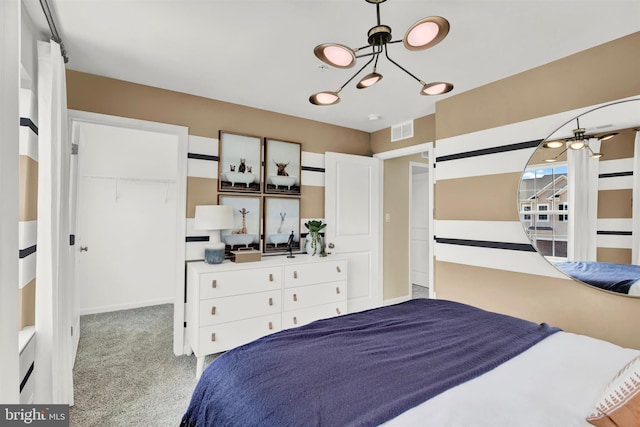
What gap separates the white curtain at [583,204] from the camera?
212 cm

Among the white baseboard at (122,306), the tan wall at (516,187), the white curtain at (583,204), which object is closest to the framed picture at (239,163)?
the tan wall at (516,187)

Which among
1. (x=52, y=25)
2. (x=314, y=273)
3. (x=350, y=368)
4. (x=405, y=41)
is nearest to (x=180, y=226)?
(x=314, y=273)

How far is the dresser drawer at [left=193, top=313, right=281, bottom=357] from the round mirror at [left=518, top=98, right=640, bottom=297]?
236 cm

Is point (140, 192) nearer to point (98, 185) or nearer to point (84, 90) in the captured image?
point (98, 185)

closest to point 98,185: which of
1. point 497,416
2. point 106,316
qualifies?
point 106,316

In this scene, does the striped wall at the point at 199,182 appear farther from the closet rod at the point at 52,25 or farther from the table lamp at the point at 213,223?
the closet rod at the point at 52,25

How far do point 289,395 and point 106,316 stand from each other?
3918mm

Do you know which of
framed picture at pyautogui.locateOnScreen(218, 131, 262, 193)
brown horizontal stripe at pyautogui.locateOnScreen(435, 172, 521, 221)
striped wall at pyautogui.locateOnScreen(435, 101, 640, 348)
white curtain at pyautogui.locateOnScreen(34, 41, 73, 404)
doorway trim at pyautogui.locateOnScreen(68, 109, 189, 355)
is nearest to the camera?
white curtain at pyautogui.locateOnScreen(34, 41, 73, 404)

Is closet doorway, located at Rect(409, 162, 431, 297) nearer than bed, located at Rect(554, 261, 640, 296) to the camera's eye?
No

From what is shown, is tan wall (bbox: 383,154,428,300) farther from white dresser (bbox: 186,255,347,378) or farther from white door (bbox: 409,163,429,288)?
white dresser (bbox: 186,255,347,378)

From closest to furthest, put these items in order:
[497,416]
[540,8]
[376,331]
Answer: [497,416] < [376,331] < [540,8]

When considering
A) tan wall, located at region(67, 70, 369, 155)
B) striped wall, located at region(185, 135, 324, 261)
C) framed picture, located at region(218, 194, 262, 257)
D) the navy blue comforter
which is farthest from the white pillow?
tan wall, located at region(67, 70, 369, 155)

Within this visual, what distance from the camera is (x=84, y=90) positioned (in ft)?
8.50

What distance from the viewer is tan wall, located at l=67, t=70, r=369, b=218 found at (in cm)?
263
